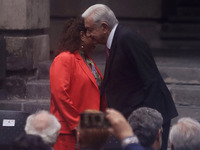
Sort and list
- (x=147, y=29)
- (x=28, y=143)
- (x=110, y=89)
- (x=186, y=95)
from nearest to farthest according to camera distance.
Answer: (x=28, y=143) < (x=110, y=89) < (x=186, y=95) < (x=147, y=29)

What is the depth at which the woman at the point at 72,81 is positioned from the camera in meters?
4.12

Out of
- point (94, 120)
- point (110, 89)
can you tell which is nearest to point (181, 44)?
point (110, 89)

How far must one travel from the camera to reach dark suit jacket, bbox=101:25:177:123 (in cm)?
382

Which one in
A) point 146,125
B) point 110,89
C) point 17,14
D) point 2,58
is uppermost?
point 146,125

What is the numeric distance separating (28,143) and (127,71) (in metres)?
1.35

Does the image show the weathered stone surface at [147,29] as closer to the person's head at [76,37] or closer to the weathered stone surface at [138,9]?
the weathered stone surface at [138,9]

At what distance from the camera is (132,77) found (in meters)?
3.88

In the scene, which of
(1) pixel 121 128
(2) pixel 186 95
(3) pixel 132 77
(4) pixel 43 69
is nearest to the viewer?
(1) pixel 121 128

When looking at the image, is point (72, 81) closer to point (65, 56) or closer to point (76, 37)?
point (65, 56)

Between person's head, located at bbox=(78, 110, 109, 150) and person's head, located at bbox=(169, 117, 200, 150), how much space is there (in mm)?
639

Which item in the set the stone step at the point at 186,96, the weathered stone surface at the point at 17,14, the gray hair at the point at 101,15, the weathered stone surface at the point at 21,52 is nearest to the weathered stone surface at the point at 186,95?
the stone step at the point at 186,96

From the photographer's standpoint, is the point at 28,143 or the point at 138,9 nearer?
the point at 28,143

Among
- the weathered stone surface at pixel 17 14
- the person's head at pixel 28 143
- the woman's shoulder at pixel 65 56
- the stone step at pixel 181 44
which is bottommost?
the stone step at pixel 181 44

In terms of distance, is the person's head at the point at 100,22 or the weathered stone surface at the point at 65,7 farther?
the weathered stone surface at the point at 65,7
